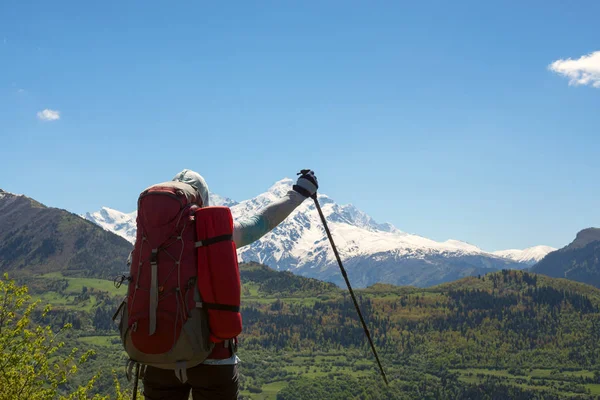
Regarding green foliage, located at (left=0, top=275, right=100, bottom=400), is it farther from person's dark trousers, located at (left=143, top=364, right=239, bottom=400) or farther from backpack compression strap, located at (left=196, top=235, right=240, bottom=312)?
backpack compression strap, located at (left=196, top=235, right=240, bottom=312)

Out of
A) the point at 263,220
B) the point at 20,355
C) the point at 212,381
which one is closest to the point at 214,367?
the point at 212,381

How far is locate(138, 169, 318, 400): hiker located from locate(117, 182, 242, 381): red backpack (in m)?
0.10

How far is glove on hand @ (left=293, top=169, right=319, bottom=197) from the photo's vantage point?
17.7 ft

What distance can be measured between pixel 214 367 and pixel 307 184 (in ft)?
6.47

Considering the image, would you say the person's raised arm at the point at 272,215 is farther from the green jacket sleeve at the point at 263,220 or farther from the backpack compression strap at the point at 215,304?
the backpack compression strap at the point at 215,304

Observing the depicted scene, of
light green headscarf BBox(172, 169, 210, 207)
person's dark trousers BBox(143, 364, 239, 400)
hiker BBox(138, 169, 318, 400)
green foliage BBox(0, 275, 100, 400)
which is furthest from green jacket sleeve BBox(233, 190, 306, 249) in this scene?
green foliage BBox(0, 275, 100, 400)

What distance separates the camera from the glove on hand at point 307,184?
5.39m

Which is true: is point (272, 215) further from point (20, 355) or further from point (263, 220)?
point (20, 355)

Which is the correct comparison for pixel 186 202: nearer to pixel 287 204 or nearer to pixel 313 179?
pixel 287 204

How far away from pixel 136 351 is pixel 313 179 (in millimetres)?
2329

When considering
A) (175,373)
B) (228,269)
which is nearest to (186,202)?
(228,269)

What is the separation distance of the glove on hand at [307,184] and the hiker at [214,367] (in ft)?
0.05

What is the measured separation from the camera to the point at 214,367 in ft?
14.0

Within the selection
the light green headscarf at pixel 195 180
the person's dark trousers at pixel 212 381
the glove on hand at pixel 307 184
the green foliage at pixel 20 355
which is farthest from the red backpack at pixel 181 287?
the green foliage at pixel 20 355
